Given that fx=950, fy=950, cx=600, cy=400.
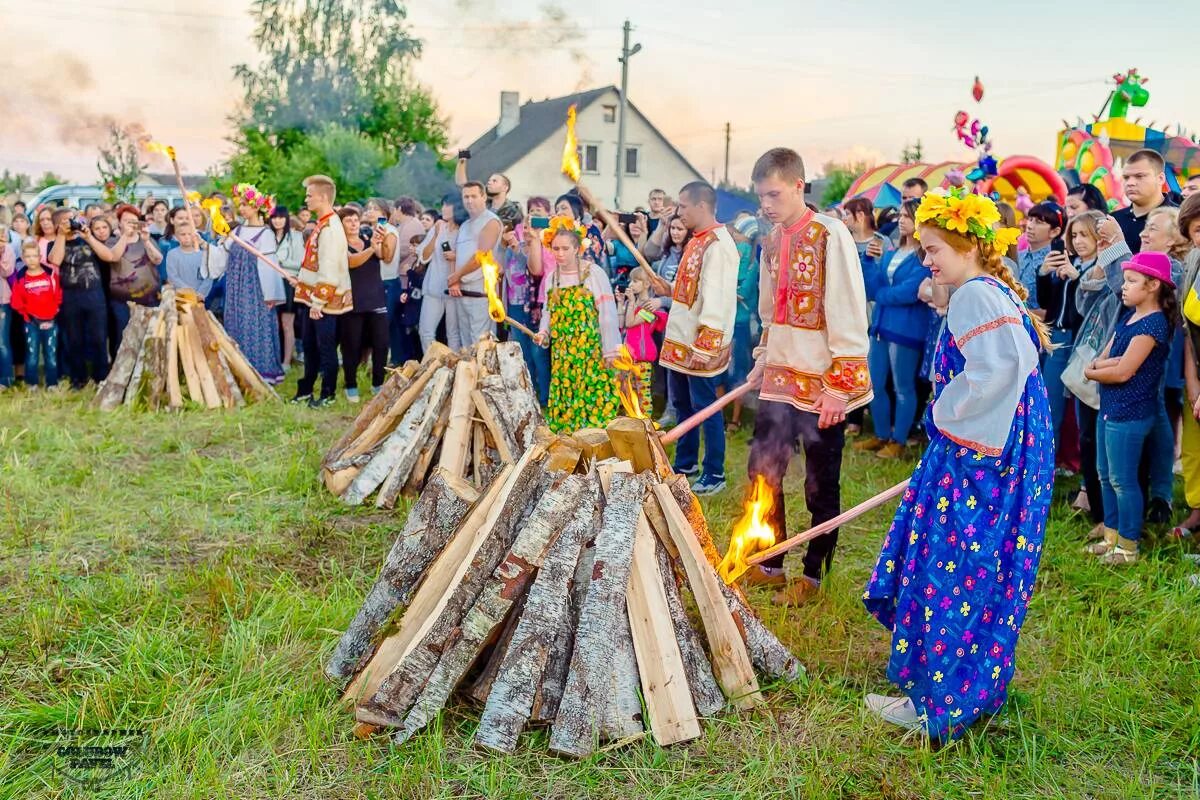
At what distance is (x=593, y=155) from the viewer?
38812mm

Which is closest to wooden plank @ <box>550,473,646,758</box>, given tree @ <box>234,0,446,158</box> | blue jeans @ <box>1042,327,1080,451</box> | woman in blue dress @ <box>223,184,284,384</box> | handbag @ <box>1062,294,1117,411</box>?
handbag @ <box>1062,294,1117,411</box>

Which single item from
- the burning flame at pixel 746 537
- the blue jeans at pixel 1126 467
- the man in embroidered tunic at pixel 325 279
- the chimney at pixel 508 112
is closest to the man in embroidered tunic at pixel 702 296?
the burning flame at pixel 746 537

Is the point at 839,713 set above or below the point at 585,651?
below

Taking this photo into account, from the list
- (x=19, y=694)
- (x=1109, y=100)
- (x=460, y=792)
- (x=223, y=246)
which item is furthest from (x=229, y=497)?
(x=1109, y=100)

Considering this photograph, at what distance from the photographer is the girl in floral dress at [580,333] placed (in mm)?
6742

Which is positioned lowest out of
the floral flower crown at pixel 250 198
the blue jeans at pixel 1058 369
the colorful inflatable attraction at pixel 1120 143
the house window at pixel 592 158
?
the blue jeans at pixel 1058 369

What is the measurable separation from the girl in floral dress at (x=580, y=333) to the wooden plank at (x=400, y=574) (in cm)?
334

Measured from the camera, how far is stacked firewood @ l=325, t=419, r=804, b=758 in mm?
2980

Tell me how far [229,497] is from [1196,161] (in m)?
10.4

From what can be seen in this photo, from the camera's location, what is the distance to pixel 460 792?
9.24 ft

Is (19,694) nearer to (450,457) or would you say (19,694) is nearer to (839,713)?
(450,457)

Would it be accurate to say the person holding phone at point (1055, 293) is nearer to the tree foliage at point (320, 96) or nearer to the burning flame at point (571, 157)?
the burning flame at point (571, 157)

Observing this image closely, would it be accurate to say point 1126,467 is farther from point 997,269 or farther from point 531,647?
point 531,647

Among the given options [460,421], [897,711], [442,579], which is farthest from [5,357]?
[897,711]
